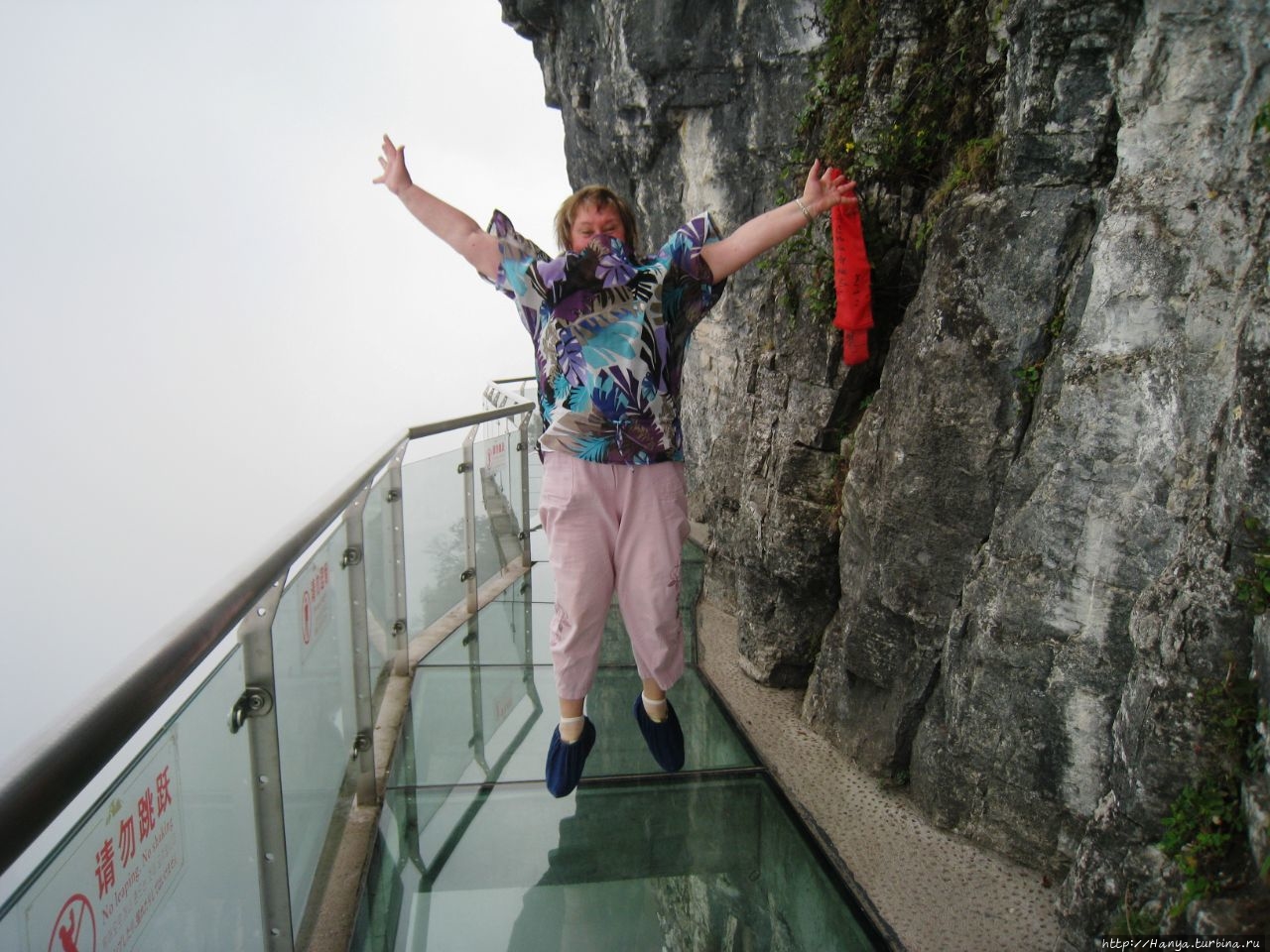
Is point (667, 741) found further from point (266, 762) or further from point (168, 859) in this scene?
point (168, 859)

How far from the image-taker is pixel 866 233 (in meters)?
3.06

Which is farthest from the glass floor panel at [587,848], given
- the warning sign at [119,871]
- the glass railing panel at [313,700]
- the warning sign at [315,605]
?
the warning sign at [119,871]

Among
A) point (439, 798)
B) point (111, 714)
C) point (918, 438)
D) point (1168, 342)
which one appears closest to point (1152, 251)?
point (1168, 342)

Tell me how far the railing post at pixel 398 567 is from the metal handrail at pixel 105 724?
1704 millimetres

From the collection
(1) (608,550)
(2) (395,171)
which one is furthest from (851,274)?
(2) (395,171)

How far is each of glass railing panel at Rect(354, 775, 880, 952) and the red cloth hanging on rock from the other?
5.21ft

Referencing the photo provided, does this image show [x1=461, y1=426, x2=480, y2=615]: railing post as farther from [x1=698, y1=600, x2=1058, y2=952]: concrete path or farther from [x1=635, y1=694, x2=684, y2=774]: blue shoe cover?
[x1=635, y1=694, x2=684, y2=774]: blue shoe cover

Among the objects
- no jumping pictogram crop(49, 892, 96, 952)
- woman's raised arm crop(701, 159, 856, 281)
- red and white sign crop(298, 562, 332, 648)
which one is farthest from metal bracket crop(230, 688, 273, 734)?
woman's raised arm crop(701, 159, 856, 281)

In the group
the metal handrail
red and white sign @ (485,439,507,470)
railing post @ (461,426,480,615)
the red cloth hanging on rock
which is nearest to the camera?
the metal handrail

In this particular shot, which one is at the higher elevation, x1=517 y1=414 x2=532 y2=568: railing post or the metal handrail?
the metal handrail

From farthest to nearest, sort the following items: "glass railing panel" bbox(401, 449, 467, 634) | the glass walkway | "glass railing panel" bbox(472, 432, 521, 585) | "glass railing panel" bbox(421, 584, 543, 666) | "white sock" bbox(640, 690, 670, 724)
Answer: "glass railing panel" bbox(472, 432, 521, 585) → "glass railing panel" bbox(421, 584, 543, 666) → "glass railing panel" bbox(401, 449, 467, 634) → "white sock" bbox(640, 690, 670, 724) → the glass walkway

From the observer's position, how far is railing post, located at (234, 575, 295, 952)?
4.92 feet

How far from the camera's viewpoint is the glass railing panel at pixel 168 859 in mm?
874

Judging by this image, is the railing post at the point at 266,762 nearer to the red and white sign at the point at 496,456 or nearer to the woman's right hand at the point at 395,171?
the woman's right hand at the point at 395,171
